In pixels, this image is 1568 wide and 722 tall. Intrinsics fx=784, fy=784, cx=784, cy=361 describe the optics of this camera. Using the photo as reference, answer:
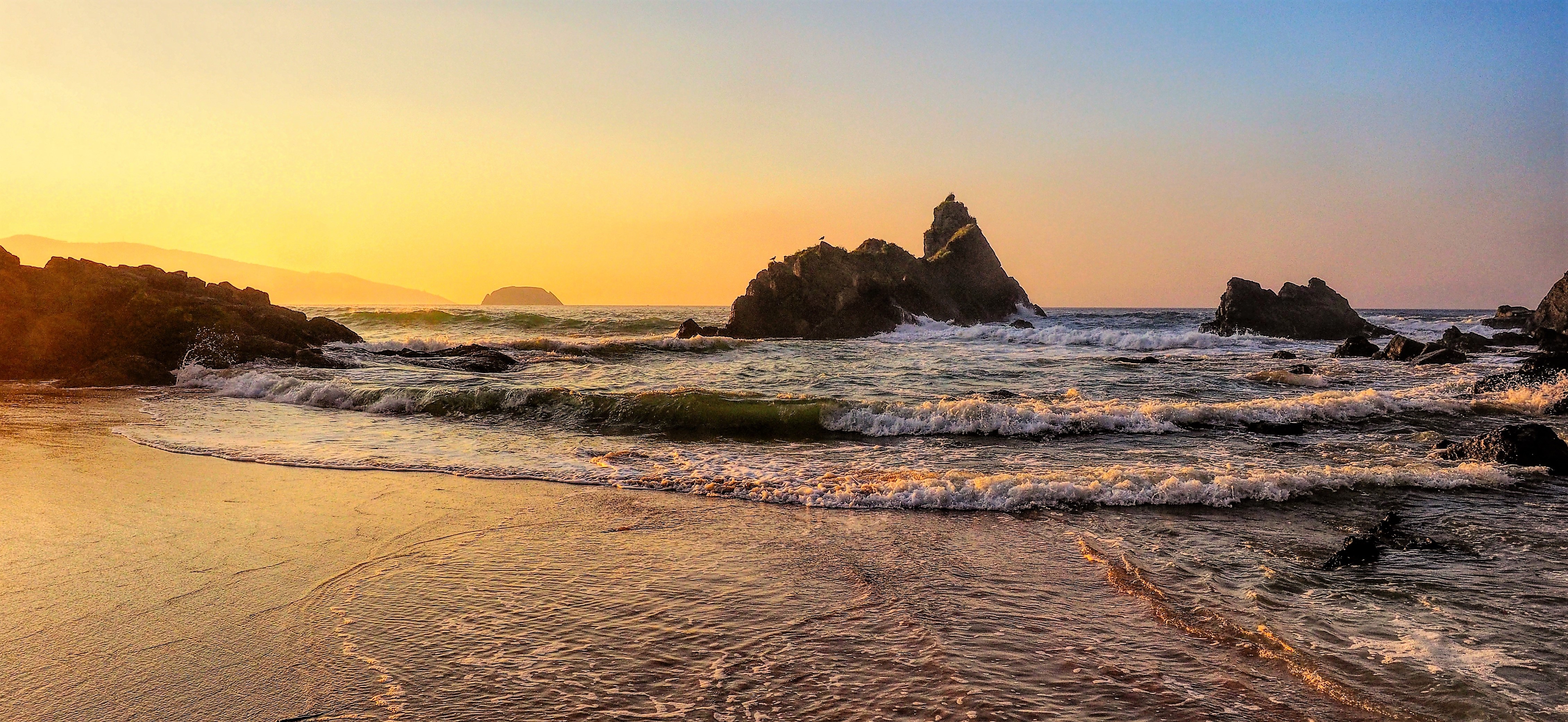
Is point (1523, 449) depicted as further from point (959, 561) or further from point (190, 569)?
point (190, 569)

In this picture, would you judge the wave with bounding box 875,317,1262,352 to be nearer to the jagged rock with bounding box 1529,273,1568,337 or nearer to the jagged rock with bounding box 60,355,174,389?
the jagged rock with bounding box 1529,273,1568,337

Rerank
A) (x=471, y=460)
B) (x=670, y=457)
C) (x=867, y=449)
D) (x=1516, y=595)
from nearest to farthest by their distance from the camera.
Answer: (x=1516, y=595)
(x=471, y=460)
(x=670, y=457)
(x=867, y=449)

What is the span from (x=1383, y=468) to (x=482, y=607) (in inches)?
395

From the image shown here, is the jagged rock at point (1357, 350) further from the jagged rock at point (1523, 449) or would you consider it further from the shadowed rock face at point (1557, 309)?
the jagged rock at point (1523, 449)

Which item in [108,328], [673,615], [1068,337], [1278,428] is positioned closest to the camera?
[673,615]

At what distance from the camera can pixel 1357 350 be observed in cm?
3073

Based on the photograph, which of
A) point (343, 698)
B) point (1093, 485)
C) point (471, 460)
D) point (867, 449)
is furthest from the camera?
point (867, 449)

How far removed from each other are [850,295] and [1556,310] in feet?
113

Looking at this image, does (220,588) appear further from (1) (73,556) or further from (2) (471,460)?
(2) (471,460)

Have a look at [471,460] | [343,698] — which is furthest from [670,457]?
[343,698]

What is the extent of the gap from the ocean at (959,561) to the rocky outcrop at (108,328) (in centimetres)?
496

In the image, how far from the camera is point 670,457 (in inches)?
423

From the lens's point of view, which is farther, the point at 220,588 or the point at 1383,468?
the point at 1383,468

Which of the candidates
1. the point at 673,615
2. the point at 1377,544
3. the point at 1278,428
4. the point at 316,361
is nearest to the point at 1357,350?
the point at 1278,428
